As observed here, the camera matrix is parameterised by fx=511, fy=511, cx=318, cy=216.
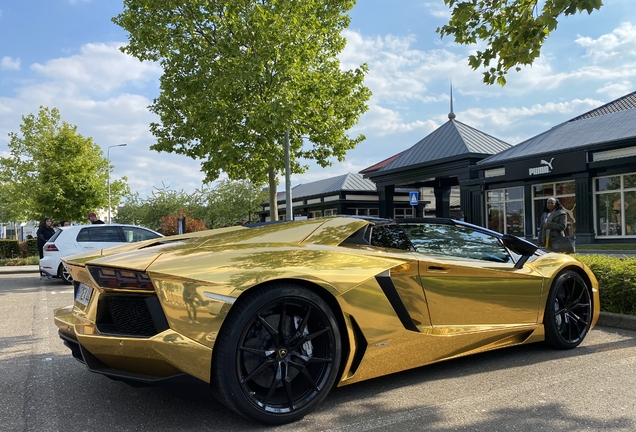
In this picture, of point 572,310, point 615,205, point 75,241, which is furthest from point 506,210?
point 572,310

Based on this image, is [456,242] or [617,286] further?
[617,286]

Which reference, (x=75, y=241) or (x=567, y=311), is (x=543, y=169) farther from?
(x=567, y=311)

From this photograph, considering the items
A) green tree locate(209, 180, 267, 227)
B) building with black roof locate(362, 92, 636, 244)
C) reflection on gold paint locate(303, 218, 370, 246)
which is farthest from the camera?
green tree locate(209, 180, 267, 227)

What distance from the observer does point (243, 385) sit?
287 centimetres

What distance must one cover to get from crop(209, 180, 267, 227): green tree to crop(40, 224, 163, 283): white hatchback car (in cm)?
3475

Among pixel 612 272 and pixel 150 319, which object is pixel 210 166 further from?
pixel 150 319

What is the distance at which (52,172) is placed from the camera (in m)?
28.0

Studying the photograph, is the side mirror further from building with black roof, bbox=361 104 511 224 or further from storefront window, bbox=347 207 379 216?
storefront window, bbox=347 207 379 216

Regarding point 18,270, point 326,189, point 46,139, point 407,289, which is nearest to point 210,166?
point 18,270

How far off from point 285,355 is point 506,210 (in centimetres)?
2343

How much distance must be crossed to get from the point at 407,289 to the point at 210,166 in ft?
46.8

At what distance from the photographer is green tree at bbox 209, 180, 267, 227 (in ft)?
158

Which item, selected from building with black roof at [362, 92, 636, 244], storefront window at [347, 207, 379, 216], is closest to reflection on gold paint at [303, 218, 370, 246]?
building with black roof at [362, 92, 636, 244]

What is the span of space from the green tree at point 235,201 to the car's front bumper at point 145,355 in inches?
1780
